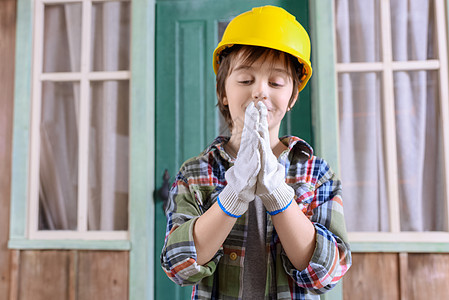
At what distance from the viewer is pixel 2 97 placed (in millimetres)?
1794

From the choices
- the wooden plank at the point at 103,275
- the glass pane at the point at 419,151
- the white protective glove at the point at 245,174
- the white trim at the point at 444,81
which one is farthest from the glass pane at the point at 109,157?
the white trim at the point at 444,81

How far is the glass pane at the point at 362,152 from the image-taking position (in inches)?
62.9

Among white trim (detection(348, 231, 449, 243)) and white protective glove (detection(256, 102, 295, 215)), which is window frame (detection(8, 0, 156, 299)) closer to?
white trim (detection(348, 231, 449, 243))

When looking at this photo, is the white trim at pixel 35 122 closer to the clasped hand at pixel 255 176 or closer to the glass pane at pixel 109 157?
the glass pane at pixel 109 157

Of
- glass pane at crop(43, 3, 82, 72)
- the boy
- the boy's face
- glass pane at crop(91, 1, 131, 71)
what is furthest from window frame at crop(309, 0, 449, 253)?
glass pane at crop(43, 3, 82, 72)

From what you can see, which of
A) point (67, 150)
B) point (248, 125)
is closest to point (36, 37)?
point (67, 150)

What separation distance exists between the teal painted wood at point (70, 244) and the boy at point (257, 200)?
0.89 metres

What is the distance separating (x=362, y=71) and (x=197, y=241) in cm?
124

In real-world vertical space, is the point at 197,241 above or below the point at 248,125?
below

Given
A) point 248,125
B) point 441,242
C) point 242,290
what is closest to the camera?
point 248,125

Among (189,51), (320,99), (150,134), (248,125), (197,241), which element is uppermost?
(189,51)

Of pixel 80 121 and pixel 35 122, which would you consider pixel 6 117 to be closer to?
→ pixel 35 122

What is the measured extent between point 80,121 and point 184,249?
1225mm

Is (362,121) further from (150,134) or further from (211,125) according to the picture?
(150,134)
